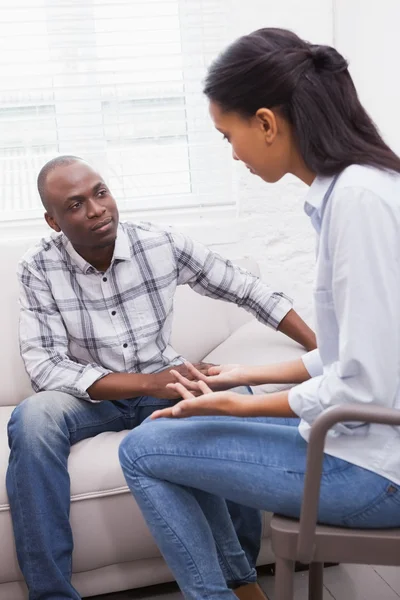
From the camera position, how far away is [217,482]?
4.37ft

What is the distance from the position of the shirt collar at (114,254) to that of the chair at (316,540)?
100cm

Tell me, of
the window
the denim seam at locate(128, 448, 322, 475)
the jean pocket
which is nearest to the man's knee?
the denim seam at locate(128, 448, 322, 475)

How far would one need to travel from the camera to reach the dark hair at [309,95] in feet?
4.04

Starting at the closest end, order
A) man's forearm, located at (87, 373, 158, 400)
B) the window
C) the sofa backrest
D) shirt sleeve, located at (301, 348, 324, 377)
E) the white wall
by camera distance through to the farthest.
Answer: shirt sleeve, located at (301, 348, 324, 377) < man's forearm, located at (87, 373, 158, 400) < the sofa backrest < the white wall < the window

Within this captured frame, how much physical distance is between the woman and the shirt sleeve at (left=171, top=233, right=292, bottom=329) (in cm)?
79

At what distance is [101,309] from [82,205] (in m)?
0.29

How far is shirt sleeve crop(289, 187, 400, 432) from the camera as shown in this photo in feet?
3.71

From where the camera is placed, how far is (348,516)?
1.23 m

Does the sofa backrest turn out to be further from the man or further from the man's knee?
the man's knee

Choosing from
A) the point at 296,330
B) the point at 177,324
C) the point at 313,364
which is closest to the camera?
the point at 313,364

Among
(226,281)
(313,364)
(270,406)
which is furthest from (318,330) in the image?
(226,281)

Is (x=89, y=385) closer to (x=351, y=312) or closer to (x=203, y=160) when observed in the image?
(x=351, y=312)

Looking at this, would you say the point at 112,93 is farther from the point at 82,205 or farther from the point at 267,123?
the point at 267,123

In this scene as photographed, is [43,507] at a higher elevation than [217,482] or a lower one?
lower
